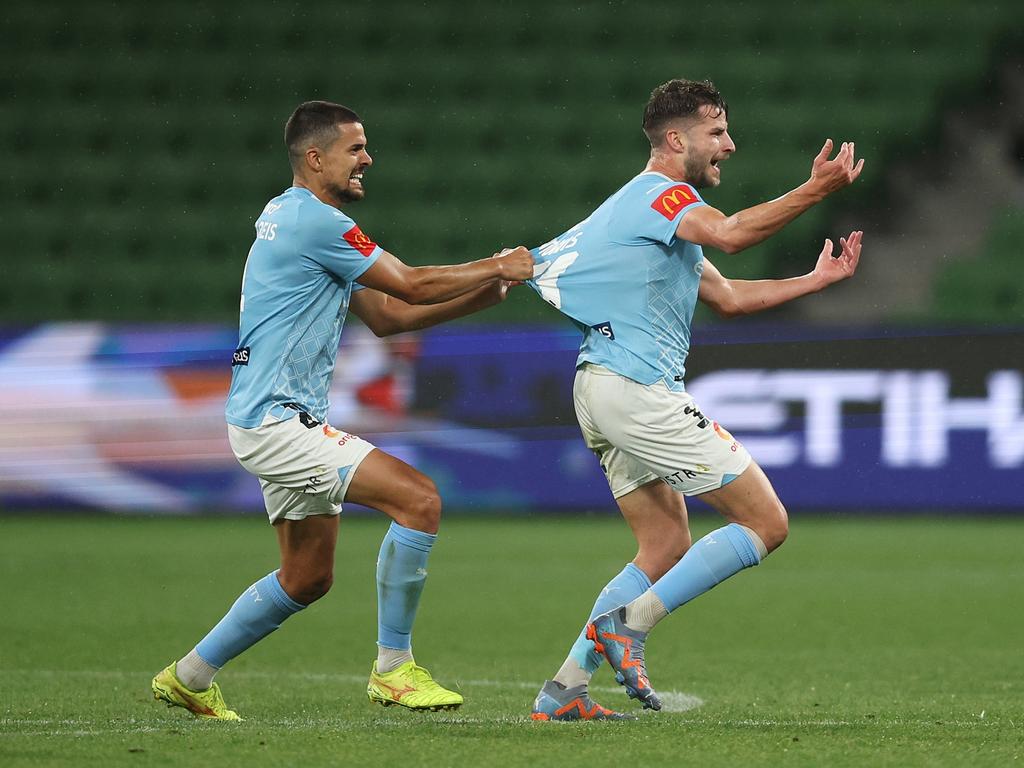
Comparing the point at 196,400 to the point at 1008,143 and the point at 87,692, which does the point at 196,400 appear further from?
the point at 1008,143

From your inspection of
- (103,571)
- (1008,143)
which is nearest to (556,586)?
(103,571)

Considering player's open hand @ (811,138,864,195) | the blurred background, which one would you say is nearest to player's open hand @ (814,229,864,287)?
player's open hand @ (811,138,864,195)

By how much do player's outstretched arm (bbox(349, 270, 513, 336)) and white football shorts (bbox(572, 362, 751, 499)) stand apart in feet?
1.66

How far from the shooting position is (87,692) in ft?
17.4

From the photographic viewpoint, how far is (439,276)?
187 inches

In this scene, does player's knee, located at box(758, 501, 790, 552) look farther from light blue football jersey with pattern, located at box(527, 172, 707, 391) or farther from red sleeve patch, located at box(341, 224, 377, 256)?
red sleeve patch, located at box(341, 224, 377, 256)

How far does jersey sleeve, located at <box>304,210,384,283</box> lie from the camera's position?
4688mm

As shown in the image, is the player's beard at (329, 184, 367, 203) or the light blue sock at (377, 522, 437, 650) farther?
the player's beard at (329, 184, 367, 203)

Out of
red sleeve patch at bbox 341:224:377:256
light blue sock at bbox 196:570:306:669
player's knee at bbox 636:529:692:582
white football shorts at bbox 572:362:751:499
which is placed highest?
red sleeve patch at bbox 341:224:377:256

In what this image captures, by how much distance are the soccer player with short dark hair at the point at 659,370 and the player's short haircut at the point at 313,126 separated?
75 centimetres

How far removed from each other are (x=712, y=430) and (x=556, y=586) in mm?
3760

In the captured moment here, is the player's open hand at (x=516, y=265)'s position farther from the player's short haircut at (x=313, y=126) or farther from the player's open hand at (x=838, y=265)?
the player's open hand at (x=838, y=265)

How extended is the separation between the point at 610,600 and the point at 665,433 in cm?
56

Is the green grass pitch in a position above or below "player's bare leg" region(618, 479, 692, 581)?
below
